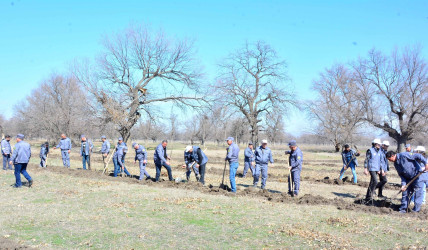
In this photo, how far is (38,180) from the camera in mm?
14844

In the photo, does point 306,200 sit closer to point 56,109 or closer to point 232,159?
point 232,159

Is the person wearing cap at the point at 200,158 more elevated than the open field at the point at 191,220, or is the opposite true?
the person wearing cap at the point at 200,158

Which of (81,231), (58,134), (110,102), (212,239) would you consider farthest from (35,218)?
(58,134)

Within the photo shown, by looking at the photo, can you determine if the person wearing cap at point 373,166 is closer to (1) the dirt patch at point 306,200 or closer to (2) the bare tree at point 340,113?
(1) the dirt patch at point 306,200

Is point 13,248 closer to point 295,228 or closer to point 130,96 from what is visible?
point 295,228

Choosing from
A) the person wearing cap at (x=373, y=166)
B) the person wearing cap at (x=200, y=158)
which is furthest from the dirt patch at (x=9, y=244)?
the person wearing cap at (x=373, y=166)

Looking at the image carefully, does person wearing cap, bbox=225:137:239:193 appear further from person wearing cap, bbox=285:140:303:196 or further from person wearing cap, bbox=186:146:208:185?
person wearing cap, bbox=186:146:208:185

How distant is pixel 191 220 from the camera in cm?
852

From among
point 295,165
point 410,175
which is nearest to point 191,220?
point 295,165

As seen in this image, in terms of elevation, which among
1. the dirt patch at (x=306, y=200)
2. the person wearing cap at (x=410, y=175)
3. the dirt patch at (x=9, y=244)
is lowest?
the dirt patch at (x=9, y=244)

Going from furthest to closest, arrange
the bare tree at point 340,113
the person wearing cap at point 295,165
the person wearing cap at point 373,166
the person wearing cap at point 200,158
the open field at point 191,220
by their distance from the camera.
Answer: the bare tree at point 340,113, the person wearing cap at point 200,158, the person wearing cap at point 295,165, the person wearing cap at point 373,166, the open field at point 191,220

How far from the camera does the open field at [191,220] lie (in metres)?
A: 6.91

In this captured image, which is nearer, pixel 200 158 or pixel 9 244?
pixel 9 244

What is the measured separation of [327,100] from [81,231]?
46.7 meters
